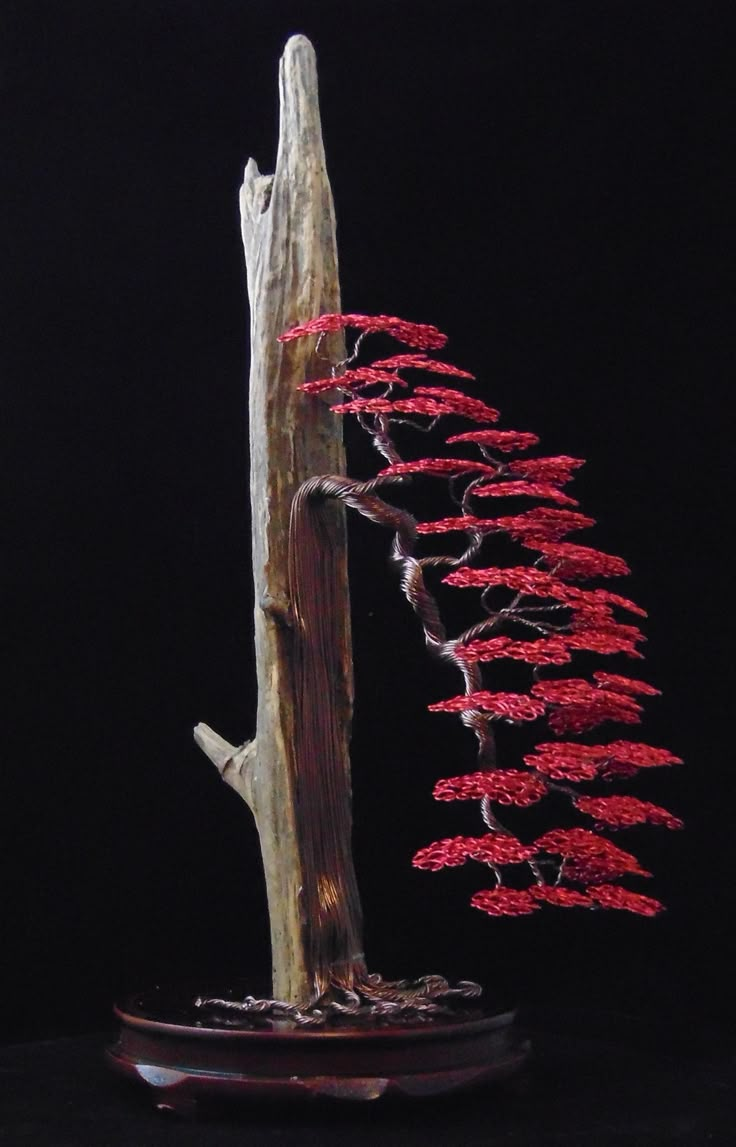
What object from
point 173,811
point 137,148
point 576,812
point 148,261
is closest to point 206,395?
point 148,261

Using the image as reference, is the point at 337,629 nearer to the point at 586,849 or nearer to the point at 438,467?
the point at 438,467

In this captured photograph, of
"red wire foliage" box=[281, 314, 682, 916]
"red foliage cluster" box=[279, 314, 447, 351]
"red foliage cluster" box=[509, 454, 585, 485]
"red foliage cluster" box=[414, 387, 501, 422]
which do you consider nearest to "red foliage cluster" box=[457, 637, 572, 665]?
"red wire foliage" box=[281, 314, 682, 916]

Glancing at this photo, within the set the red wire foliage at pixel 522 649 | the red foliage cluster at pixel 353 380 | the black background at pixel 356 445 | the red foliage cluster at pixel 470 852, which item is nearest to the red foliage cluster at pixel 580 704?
the red wire foliage at pixel 522 649

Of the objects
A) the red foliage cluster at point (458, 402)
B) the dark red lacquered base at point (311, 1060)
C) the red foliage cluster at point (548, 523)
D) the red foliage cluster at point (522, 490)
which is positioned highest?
the red foliage cluster at point (458, 402)

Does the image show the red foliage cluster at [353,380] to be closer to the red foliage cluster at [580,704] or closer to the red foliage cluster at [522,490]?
the red foliage cluster at [522,490]

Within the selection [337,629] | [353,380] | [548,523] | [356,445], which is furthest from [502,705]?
[356,445]

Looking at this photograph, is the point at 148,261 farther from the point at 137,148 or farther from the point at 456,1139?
the point at 456,1139

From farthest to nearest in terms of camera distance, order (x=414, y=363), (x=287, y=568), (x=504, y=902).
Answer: (x=287, y=568) → (x=414, y=363) → (x=504, y=902)
